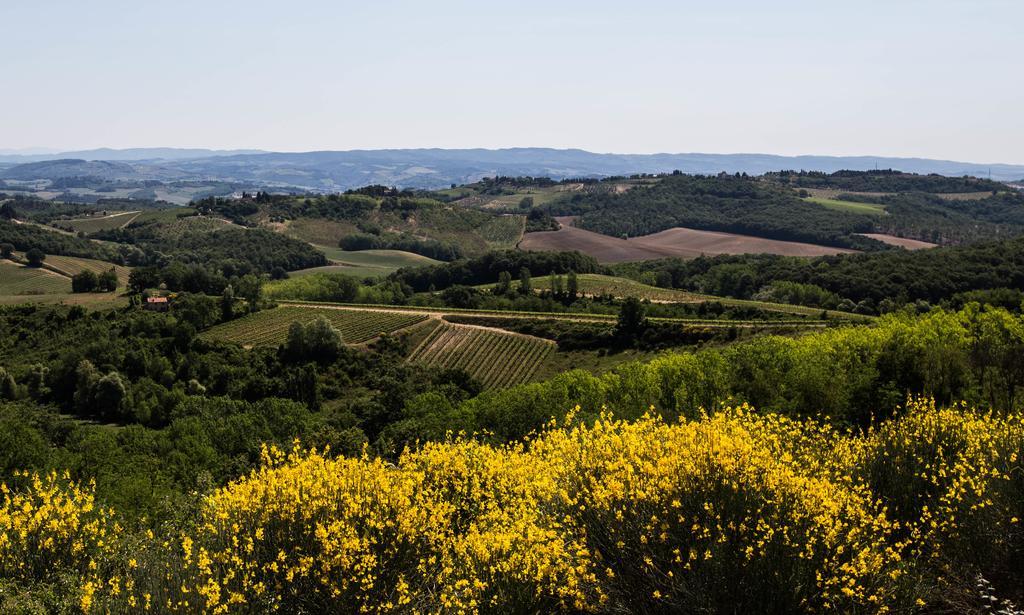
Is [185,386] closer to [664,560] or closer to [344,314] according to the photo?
[344,314]

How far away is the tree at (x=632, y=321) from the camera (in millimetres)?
100500

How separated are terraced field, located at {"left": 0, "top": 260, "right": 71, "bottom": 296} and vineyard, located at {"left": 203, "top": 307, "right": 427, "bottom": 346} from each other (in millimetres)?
55038

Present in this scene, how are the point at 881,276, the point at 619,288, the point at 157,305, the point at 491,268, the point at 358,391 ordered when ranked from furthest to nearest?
the point at 491,268 → the point at 619,288 → the point at 881,276 → the point at 157,305 → the point at 358,391

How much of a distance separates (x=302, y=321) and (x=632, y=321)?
175ft

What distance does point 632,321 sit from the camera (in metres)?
101

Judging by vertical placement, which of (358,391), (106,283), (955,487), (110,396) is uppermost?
(955,487)

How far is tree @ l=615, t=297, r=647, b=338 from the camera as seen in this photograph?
3957 inches

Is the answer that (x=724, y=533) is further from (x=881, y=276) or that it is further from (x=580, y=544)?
(x=881, y=276)

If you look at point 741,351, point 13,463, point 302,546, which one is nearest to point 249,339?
point 13,463

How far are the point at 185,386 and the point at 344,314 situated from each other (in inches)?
1395

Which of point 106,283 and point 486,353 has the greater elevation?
point 106,283

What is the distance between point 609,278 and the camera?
172000mm

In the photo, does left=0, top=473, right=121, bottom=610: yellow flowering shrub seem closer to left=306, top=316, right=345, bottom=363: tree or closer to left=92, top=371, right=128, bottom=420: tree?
left=92, top=371, right=128, bottom=420: tree

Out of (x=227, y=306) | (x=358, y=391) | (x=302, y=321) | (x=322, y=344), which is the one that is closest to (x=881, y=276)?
(x=358, y=391)
